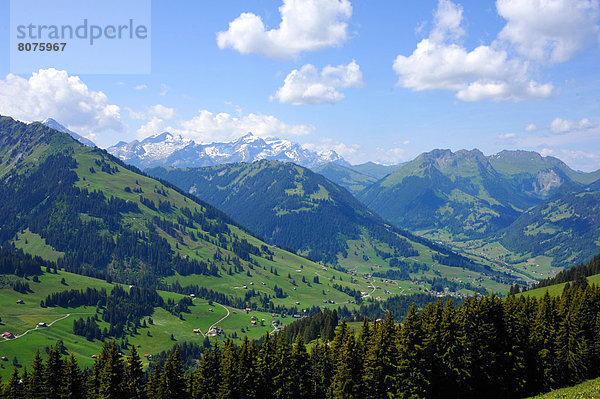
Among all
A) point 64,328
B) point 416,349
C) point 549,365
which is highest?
point 416,349

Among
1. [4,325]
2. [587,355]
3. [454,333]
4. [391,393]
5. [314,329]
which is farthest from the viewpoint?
[4,325]

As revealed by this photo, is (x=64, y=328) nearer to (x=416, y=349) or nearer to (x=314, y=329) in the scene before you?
(x=314, y=329)

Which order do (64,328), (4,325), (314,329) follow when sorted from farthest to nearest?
(64,328) → (4,325) → (314,329)

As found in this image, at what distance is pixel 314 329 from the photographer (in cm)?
14975

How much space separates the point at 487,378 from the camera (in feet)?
234

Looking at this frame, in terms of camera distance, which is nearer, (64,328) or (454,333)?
(454,333)

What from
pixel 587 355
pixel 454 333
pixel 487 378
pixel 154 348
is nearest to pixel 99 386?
pixel 454 333

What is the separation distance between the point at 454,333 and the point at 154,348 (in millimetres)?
170930

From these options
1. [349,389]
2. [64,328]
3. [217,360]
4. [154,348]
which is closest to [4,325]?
[64,328]

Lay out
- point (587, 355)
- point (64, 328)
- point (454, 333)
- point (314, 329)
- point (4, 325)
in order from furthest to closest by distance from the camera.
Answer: point (64, 328) < point (4, 325) < point (314, 329) < point (587, 355) < point (454, 333)

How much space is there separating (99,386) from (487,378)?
69.4m

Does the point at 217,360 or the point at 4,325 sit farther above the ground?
the point at 217,360

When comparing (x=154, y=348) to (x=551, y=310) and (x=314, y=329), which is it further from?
(x=551, y=310)

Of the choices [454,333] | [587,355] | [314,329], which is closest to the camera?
[454,333]
